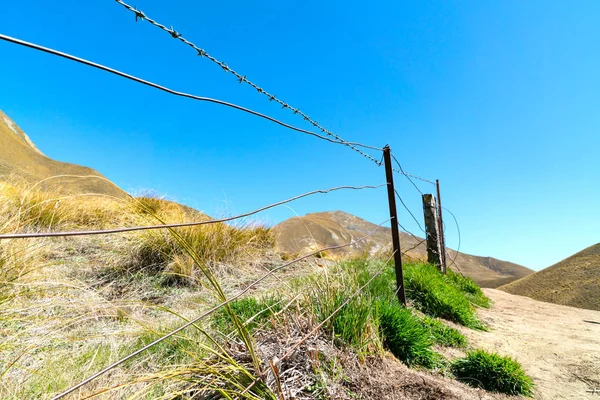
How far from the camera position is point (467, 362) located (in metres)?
2.74

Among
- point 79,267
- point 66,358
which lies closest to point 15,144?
point 79,267

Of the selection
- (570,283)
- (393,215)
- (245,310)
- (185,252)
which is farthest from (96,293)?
(570,283)

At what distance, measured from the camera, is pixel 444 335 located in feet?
11.2

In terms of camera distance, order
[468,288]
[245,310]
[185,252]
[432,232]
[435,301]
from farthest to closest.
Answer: [432,232]
[468,288]
[185,252]
[435,301]
[245,310]

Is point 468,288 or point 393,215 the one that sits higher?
point 393,215

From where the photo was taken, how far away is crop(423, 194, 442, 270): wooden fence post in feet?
21.5

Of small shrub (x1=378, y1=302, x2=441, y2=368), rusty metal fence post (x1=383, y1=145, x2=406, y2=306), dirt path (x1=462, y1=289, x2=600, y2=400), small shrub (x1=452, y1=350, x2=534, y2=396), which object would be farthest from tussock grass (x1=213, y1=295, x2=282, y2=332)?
dirt path (x1=462, y1=289, x2=600, y2=400)

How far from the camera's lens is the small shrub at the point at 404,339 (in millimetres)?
2605

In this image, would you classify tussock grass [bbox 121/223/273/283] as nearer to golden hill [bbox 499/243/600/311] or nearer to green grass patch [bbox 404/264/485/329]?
green grass patch [bbox 404/264/485/329]

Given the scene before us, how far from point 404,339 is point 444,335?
1112 millimetres

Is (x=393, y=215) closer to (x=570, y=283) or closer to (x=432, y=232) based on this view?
(x=432, y=232)

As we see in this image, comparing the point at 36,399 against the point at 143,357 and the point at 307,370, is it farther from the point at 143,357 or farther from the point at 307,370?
the point at 307,370

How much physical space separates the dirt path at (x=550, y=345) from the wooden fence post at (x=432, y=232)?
1.30 m

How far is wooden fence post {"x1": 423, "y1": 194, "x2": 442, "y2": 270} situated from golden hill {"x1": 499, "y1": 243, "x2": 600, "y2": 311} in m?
3.81
